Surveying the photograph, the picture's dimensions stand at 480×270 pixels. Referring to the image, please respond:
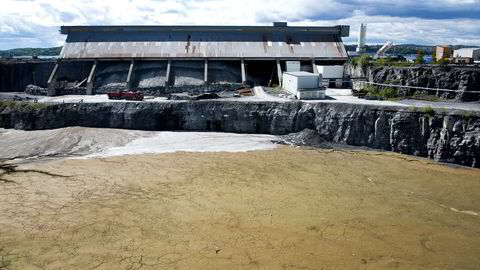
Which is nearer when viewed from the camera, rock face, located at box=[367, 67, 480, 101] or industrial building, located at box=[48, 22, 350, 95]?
rock face, located at box=[367, 67, 480, 101]

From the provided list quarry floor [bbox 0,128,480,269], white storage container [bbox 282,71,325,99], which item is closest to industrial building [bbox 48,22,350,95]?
white storage container [bbox 282,71,325,99]

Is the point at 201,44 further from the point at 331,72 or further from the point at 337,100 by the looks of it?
the point at 337,100

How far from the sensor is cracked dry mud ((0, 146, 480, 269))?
51.2 feet

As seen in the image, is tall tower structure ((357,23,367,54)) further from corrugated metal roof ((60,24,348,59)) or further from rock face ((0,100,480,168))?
rock face ((0,100,480,168))

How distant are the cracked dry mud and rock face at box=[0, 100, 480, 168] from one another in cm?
353

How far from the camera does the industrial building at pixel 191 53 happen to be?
47.3 meters

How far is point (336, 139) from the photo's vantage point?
3372 cm

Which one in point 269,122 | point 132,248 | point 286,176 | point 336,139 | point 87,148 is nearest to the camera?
point 132,248

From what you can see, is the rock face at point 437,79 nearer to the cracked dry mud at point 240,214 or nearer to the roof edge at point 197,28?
the cracked dry mud at point 240,214

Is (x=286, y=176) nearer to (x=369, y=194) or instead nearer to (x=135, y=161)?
(x=369, y=194)

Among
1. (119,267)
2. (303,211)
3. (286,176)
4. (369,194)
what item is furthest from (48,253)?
(369,194)

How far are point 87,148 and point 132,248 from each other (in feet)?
57.5

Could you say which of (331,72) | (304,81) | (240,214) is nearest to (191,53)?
(304,81)

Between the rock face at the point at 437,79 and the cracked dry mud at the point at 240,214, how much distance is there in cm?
1087
